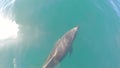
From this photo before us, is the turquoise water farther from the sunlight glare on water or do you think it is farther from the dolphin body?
the dolphin body

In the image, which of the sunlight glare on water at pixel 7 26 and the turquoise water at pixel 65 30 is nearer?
the turquoise water at pixel 65 30

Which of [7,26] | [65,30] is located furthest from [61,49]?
[7,26]

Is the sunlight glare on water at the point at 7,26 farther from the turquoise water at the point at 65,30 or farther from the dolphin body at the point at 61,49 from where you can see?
the dolphin body at the point at 61,49

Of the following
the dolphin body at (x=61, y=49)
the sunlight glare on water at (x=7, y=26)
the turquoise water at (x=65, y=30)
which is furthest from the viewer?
the sunlight glare on water at (x=7, y=26)

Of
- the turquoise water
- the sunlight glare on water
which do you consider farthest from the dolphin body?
the sunlight glare on water

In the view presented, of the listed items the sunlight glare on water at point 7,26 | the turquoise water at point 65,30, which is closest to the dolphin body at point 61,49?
the turquoise water at point 65,30

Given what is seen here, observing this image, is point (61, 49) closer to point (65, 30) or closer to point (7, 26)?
point (65, 30)
